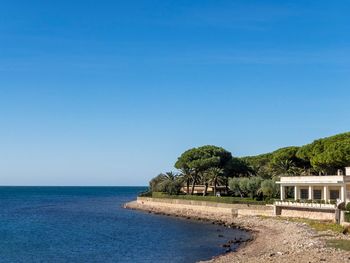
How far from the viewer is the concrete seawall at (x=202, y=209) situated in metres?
78.6

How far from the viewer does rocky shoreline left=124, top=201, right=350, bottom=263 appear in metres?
41.3

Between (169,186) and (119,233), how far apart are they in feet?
133

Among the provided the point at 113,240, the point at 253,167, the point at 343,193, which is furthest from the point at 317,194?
the point at 253,167

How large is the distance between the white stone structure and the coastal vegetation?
231 inches

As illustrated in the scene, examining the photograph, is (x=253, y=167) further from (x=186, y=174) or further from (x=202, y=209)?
(x=202, y=209)

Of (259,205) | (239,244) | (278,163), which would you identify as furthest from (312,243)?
(278,163)

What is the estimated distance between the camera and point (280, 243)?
167 ft

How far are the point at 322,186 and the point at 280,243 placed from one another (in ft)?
80.9

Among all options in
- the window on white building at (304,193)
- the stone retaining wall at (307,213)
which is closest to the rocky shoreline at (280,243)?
the stone retaining wall at (307,213)

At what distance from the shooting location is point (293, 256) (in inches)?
1647

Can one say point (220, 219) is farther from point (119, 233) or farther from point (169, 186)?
point (169, 186)

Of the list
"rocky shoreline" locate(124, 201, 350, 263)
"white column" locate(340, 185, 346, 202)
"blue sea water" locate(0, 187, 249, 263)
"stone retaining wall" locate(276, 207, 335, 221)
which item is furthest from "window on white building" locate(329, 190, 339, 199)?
"blue sea water" locate(0, 187, 249, 263)

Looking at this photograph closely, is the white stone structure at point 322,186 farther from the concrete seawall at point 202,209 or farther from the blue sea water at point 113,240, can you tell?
the blue sea water at point 113,240

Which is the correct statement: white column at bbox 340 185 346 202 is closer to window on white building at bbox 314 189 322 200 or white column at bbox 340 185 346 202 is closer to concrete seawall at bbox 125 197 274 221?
window on white building at bbox 314 189 322 200
